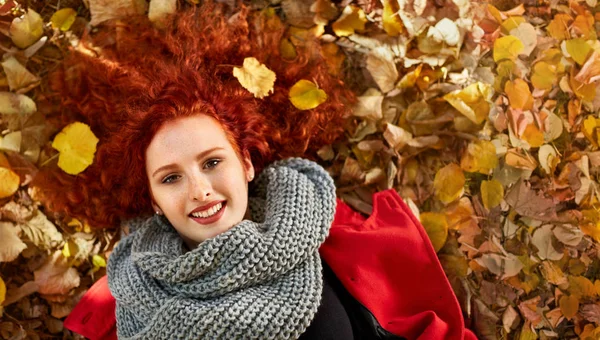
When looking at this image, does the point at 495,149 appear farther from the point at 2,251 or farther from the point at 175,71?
the point at 2,251

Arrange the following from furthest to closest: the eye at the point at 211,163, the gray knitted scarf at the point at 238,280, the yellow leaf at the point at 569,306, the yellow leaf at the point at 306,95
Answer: the yellow leaf at the point at 306,95 → the yellow leaf at the point at 569,306 → the eye at the point at 211,163 → the gray knitted scarf at the point at 238,280

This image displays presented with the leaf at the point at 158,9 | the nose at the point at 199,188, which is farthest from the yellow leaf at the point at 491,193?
the leaf at the point at 158,9

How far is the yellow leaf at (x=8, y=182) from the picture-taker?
1.53 meters

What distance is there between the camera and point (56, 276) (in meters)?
1.59

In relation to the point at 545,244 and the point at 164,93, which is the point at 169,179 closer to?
the point at 164,93

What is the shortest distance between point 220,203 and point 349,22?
640 millimetres

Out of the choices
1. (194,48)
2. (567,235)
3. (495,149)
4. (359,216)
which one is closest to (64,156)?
(194,48)

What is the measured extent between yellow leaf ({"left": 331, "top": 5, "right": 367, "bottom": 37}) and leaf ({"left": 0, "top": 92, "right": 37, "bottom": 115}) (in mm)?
853

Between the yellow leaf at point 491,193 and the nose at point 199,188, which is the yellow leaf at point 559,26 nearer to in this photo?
the yellow leaf at point 491,193

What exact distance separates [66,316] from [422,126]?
113 centimetres

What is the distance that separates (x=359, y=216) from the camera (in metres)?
1.57

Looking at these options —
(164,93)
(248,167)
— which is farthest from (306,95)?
(164,93)

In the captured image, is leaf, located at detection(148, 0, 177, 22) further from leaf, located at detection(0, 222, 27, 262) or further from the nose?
leaf, located at detection(0, 222, 27, 262)

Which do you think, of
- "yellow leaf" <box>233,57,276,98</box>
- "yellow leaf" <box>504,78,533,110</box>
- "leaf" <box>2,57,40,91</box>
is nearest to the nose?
"yellow leaf" <box>233,57,276,98</box>
